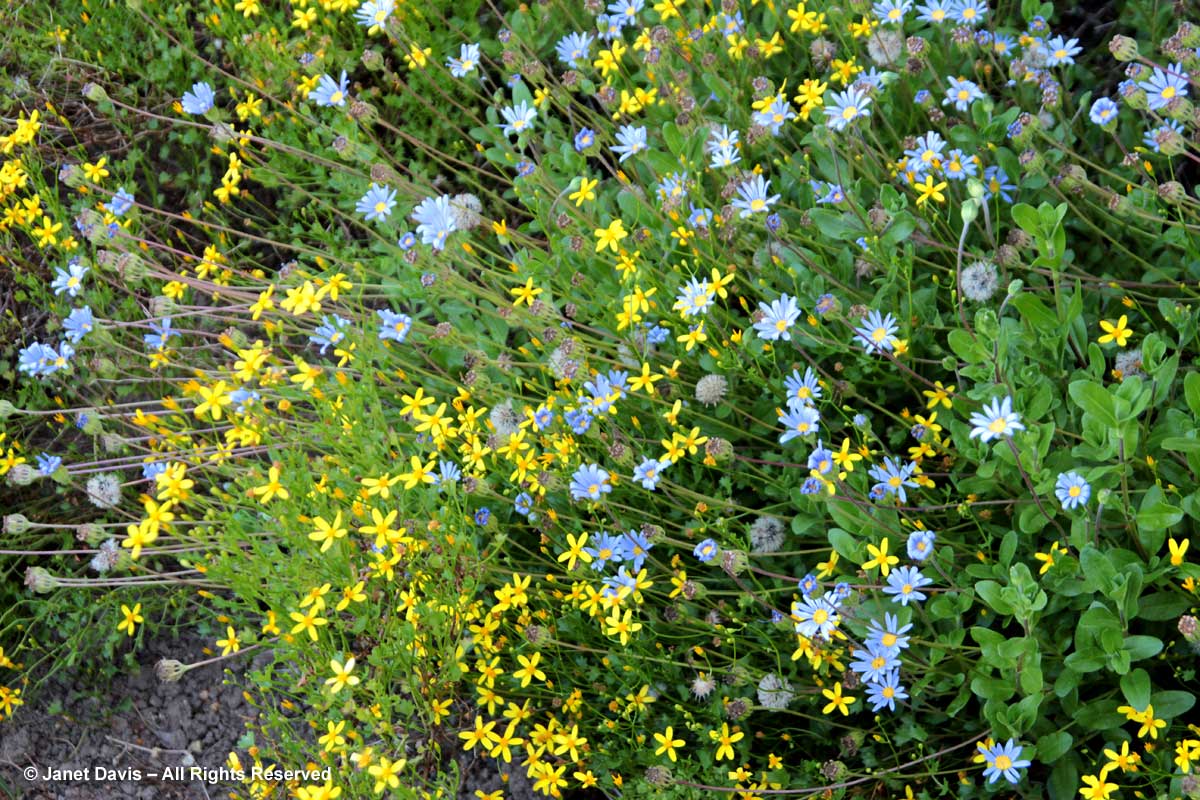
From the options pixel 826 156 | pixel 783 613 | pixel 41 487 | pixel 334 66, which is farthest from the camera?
pixel 334 66

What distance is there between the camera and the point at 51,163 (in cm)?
476

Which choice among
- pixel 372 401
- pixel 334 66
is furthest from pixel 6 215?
pixel 372 401

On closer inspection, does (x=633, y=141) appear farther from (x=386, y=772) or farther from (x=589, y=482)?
(x=386, y=772)

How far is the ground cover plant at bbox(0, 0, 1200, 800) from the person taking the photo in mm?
2529

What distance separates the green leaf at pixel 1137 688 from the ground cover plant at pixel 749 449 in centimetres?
1

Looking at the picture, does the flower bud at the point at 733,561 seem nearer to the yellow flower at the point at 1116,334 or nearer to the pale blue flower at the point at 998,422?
the pale blue flower at the point at 998,422

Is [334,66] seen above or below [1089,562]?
above

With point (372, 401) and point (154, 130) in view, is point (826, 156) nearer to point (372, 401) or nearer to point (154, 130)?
point (372, 401)

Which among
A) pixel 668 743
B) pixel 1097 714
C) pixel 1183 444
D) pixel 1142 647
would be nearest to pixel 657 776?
pixel 668 743

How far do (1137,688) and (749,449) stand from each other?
113 cm

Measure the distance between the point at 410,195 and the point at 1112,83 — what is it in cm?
222

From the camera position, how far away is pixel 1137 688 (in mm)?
2373

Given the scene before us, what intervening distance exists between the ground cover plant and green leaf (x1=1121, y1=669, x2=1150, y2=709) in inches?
0.4

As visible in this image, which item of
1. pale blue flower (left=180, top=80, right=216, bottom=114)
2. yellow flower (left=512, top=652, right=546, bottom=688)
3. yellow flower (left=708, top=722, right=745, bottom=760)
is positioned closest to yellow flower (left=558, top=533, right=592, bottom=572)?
yellow flower (left=512, top=652, right=546, bottom=688)
